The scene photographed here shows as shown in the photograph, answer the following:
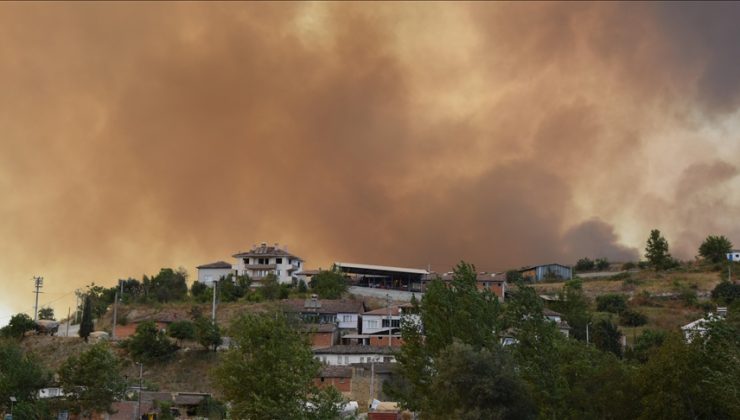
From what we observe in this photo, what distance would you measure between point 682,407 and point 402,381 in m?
35.7

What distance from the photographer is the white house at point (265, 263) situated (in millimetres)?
134250

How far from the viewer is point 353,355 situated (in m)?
90.3

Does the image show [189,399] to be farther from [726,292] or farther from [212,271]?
[726,292]

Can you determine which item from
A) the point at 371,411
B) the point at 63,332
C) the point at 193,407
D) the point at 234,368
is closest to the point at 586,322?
the point at 371,411

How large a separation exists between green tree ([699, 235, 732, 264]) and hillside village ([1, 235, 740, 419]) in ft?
7.26

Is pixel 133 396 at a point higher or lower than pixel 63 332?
lower

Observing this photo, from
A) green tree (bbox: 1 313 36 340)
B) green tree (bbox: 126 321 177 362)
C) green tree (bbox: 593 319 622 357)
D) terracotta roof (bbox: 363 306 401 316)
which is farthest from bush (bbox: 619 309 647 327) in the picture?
green tree (bbox: 1 313 36 340)

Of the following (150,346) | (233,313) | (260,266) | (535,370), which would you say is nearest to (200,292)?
(260,266)

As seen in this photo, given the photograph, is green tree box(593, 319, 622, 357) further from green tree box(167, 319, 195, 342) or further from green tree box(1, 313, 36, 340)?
green tree box(1, 313, 36, 340)

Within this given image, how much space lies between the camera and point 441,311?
55.2 meters

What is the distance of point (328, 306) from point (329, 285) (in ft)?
34.1

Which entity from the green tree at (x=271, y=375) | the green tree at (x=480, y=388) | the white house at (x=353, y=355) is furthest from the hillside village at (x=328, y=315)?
the green tree at (x=480, y=388)

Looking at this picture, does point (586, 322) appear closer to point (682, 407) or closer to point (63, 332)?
point (682, 407)

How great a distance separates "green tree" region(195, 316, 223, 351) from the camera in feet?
→ 305
